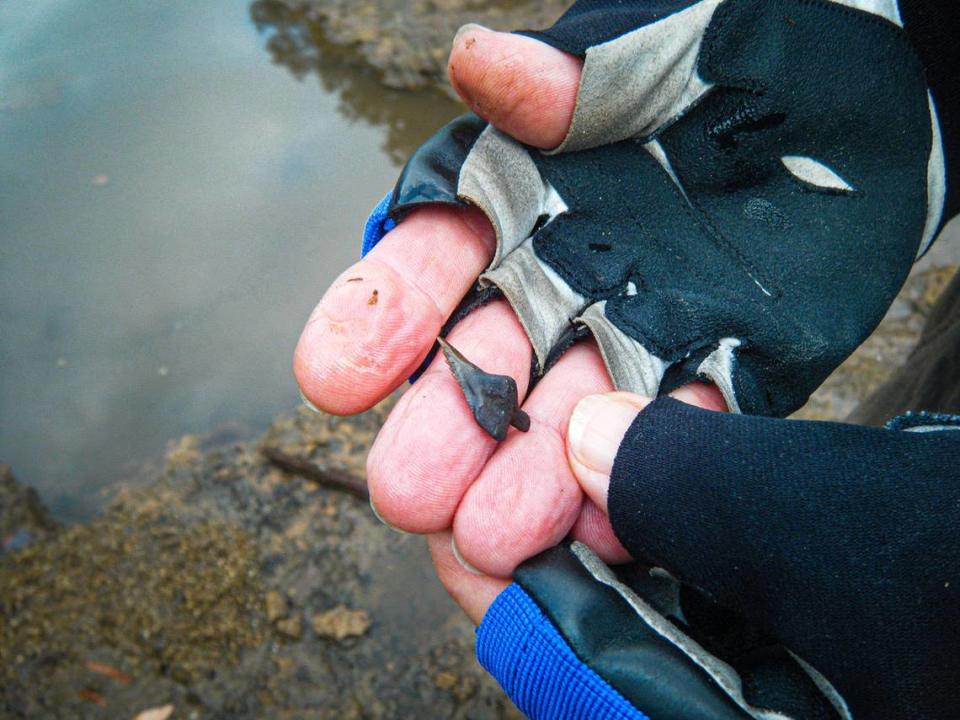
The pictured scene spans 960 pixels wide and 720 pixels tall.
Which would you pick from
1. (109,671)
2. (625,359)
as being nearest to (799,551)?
(625,359)

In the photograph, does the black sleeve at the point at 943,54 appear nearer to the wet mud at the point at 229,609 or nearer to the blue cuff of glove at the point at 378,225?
the blue cuff of glove at the point at 378,225

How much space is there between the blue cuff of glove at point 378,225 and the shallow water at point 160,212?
139 centimetres

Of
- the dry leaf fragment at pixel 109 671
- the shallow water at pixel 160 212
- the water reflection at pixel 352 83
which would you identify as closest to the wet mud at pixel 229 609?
the dry leaf fragment at pixel 109 671

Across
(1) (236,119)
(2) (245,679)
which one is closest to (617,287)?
(2) (245,679)

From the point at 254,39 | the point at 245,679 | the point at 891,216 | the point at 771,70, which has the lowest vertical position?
the point at 245,679

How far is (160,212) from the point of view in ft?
11.5

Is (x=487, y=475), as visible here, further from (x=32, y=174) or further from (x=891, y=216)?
(x=32, y=174)

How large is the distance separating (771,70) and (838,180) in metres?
0.37

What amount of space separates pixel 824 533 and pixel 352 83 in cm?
398

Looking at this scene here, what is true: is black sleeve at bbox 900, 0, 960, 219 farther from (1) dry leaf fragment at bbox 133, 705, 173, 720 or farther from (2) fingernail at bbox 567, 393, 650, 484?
(1) dry leaf fragment at bbox 133, 705, 173, 720

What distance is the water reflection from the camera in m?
4.10

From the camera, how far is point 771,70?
1.73 m

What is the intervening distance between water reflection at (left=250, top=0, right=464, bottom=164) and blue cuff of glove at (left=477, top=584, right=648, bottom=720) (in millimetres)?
3154

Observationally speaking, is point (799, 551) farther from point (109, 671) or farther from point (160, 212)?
point (160, 212)
